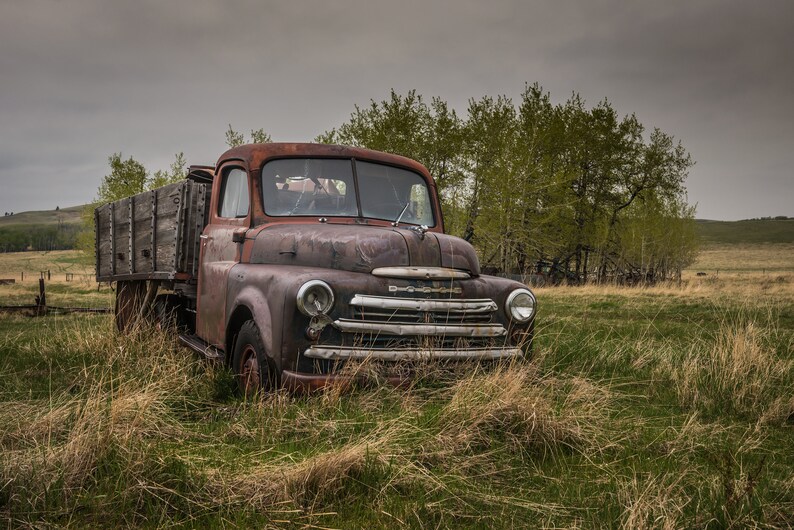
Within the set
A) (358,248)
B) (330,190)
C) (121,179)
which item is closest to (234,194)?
(330,190)

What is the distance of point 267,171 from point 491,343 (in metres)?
2.44

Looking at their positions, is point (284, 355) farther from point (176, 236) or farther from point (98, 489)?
point (176, 236)

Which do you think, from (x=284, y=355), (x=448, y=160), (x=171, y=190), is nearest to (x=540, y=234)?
(x=448, y=160)

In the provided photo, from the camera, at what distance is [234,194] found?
5.94m

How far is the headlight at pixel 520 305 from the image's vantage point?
4863 millimetres

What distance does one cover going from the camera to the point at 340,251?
15.1 feet

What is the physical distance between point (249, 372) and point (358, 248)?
1.18m

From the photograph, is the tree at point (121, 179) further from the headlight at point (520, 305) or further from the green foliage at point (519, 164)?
the headlight at point (520, 305)

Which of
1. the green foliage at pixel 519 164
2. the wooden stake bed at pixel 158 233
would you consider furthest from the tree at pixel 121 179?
the wooden stake bed at pixel 158 233

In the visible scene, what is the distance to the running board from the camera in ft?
17.5

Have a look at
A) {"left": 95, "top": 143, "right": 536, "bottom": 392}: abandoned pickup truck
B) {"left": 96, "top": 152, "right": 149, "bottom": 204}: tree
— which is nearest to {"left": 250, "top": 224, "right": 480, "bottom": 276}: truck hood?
{"left": 95, "top": 143, "right": 536, "bottom": 392}: abandoned pickup truck

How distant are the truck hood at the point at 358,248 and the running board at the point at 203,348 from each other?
2.89ft

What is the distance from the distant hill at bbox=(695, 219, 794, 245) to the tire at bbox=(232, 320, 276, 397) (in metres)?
131

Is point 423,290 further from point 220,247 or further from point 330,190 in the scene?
point 220,247
